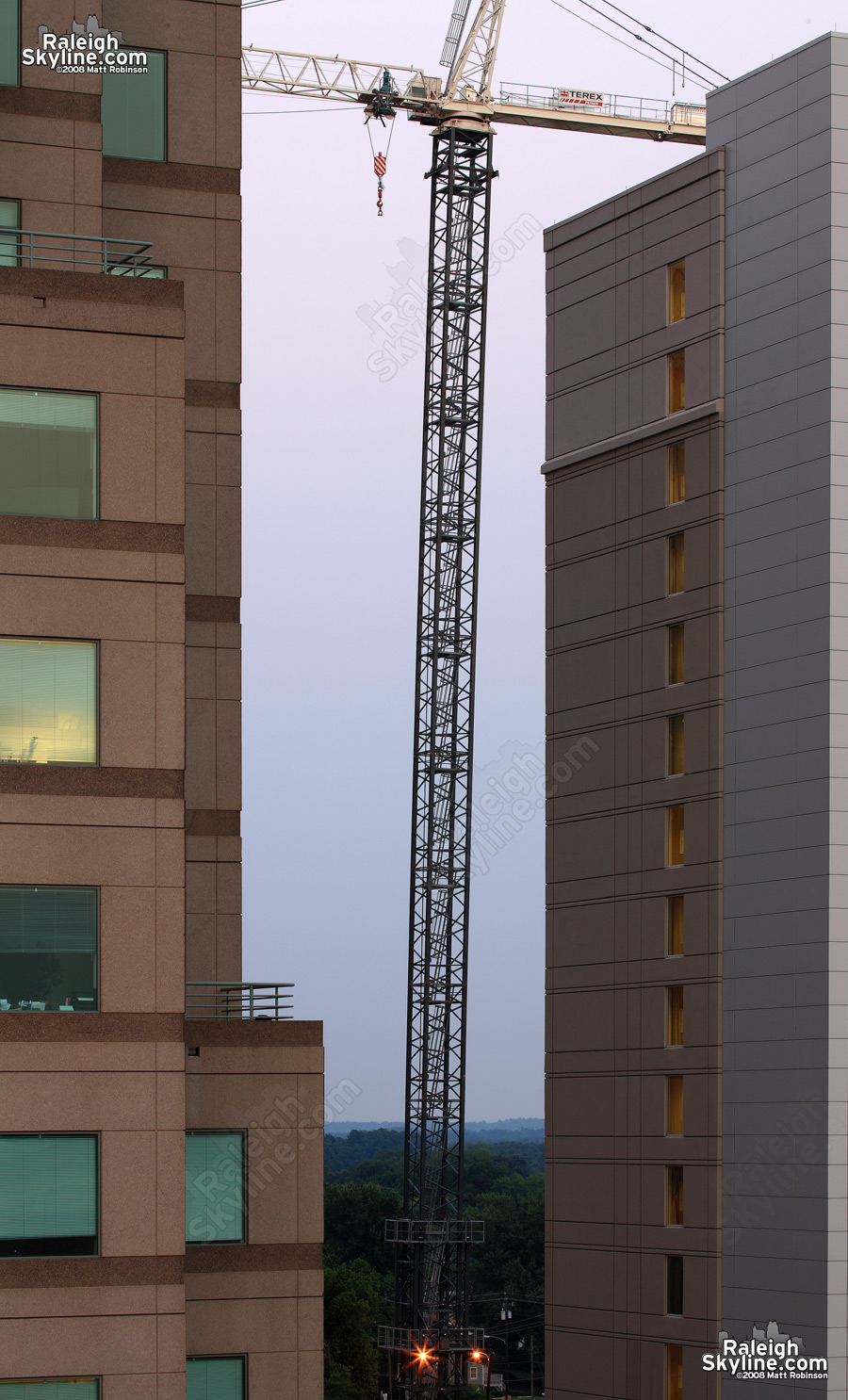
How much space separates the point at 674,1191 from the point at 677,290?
33.2m

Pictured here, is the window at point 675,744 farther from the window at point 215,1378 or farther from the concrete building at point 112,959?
the window at point 215,1378

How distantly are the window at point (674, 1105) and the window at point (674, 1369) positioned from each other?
7.19m

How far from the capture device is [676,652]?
67.7 metres

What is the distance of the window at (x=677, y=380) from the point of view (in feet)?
224

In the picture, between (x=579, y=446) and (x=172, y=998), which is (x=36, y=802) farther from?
(x=579, y=446)

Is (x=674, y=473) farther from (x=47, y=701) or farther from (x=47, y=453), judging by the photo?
(x=47, y=701)

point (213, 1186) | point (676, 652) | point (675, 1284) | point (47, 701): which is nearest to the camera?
point (47, 701)

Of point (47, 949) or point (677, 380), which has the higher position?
point (677, 380)

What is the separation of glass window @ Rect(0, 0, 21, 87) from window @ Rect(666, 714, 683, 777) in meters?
35.4

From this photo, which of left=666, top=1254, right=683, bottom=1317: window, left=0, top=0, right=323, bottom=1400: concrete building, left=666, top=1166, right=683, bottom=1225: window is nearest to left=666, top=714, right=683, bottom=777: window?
left=666, top=1166, right=683, bottom=1225: window

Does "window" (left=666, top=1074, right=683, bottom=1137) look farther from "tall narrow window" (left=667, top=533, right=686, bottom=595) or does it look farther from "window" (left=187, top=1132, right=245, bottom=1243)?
"window" (left=187, top=1132, right=245, bottom=1243)

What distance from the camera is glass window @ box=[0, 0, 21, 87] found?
39.8 m

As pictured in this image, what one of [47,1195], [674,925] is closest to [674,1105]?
[674,925]

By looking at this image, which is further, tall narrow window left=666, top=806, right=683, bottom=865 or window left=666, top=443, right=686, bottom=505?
window left=666, top=443, right=686, bottom=505
